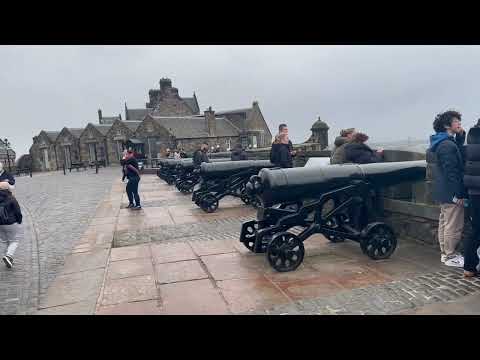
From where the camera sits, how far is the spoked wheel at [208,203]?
341 inches

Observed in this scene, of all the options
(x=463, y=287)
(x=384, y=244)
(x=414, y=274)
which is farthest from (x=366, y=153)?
(x=463, y=287)

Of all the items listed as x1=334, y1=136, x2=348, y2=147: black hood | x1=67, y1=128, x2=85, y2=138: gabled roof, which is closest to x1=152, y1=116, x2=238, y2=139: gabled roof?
x1=67, y1=128, x2=85, y2=138: gabled roof

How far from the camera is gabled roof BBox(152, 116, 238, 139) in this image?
38.3 meters

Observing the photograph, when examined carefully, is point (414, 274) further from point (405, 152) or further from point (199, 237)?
point (199, 237)

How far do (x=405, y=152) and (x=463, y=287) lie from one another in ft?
9.04

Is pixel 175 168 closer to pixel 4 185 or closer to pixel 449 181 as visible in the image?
pixel 4 185

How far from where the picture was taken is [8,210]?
506 cm

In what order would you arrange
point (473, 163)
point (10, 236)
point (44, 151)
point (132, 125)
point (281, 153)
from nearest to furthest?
1. point (473, 163)
2. point (10, 236)
3. point (281, 153)
4. point (132, 125)
5. point (44, 151)

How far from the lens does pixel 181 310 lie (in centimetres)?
331

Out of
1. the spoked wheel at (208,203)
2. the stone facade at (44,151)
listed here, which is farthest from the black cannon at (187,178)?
the stone facade at (44,151)

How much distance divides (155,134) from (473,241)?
36.4 meters

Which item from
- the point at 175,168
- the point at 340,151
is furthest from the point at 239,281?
the point at 175,168

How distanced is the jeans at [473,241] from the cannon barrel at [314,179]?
131 cm

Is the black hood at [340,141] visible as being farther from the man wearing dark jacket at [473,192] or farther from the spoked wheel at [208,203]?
the spoked wheel at [208,203]
